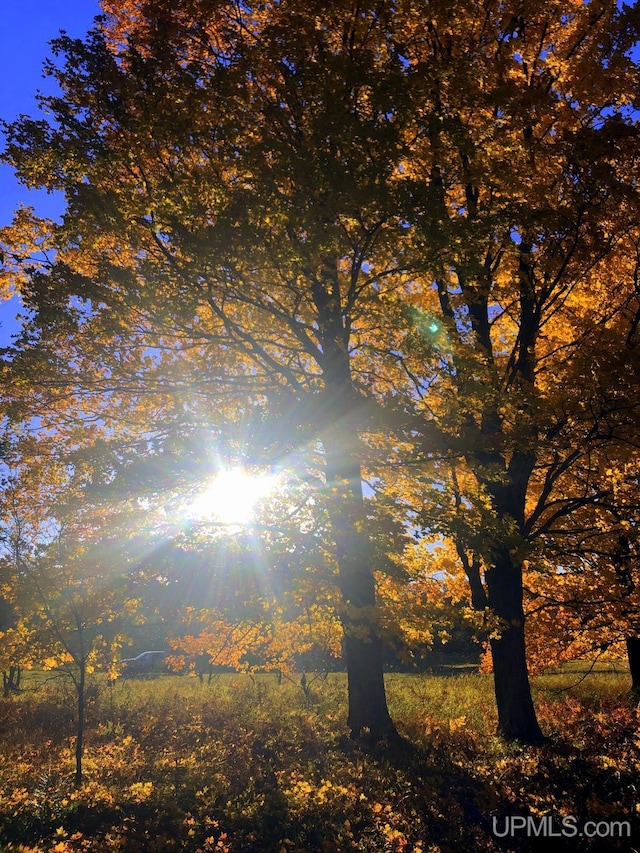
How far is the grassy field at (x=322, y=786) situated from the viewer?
18.2 ft

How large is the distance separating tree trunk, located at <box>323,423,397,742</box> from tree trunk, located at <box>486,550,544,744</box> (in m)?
2.28

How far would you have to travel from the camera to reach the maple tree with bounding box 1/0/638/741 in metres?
6.56

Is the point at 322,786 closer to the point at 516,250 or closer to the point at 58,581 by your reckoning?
the point at 58,581

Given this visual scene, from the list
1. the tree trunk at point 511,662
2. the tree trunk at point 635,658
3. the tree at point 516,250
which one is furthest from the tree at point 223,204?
the tree trunk at point 635,658

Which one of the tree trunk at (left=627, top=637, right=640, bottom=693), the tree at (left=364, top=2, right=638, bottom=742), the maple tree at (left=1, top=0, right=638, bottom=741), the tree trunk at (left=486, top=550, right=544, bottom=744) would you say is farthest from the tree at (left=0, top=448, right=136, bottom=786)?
the tree trunk at (left=627, top=637, right=640, bottom=693)

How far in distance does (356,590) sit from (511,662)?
3.99 m

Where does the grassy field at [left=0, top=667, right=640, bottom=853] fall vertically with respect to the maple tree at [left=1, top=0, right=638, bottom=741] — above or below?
below

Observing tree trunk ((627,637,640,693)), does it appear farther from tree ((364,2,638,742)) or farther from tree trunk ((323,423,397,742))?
tree trunk ((323,423,397,742))

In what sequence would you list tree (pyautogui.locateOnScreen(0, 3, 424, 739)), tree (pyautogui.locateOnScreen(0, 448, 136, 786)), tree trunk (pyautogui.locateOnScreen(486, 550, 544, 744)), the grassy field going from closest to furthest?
1. the grassy field
2. tree (pyautogui.locateOnScreen(0, 3, 424, 739))
3. tree (pyautogui.locateOnScreen(0, 448, 136, 786))
4. tree trunk (pyautogui.locateOnScreen(486, 550, 544, 744))

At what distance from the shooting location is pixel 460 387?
24.4 ft

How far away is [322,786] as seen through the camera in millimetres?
6758

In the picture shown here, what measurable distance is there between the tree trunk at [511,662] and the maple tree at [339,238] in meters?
0.04

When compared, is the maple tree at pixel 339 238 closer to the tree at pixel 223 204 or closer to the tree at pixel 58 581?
the tree at pixel 223 204

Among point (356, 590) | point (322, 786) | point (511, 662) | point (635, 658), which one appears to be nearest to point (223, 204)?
point (356, 590)
